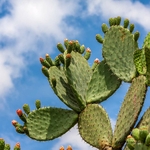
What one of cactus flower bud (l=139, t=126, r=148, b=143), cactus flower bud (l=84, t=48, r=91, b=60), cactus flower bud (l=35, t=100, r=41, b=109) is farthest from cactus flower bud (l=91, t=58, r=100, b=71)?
cactus flower bud (l=139, t=126, r=148, b=143)

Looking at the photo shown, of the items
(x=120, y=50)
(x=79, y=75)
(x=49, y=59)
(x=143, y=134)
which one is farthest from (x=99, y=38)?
(x=143, y=134)

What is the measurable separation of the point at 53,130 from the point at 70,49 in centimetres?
90

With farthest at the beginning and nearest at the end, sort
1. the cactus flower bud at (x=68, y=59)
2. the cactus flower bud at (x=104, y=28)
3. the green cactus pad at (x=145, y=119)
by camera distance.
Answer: the cactus flower bud at (x=104, y=28)
the cactus flower bud at (x=68, y=59)
the green cactus pad at (x=145, y=119)

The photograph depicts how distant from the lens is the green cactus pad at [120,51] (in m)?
4.29

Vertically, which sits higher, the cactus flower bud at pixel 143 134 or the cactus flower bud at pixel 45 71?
the cactus flower bud at pixel 45 71

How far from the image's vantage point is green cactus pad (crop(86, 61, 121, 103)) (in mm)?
4477

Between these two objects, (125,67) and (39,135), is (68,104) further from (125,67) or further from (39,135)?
(125,67)

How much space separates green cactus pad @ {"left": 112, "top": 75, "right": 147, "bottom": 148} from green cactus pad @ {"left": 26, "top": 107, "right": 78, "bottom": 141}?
0.55 m

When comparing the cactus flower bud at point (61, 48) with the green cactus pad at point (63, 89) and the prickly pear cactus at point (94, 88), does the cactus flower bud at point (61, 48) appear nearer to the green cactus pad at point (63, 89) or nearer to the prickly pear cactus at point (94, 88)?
the prickly pear cactus at point (94, 88)

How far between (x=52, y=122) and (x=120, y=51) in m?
1.06

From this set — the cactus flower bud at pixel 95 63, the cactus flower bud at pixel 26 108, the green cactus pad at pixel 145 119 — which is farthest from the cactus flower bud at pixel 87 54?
the green cactus pad at pixel 145 119

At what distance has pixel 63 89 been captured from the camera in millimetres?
4535

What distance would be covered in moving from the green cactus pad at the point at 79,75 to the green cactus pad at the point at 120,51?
31 centimetres

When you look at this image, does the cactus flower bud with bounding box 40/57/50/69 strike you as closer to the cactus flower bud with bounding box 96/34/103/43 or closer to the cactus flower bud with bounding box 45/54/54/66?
the cactus flower bud with bounding box 45/54/54/66
